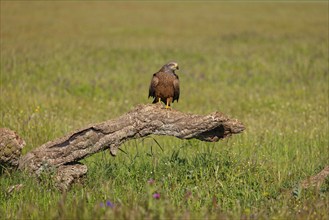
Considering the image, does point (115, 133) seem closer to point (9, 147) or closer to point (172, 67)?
point (9, 147)

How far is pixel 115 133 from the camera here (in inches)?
258

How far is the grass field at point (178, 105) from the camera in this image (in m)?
5.56

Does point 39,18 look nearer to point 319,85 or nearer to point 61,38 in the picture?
point 61,38

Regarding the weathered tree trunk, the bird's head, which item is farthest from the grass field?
the bird's head

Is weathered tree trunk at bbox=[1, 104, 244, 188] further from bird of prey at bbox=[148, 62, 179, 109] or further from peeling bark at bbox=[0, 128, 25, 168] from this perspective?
bird of prey at bbox=[148, 62, 179, 109]

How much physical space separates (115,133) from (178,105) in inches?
285

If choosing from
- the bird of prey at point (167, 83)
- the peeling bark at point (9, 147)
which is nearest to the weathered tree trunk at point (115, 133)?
the peeling bark at point (9, 147)

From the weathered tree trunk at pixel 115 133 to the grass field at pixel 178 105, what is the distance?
27cm

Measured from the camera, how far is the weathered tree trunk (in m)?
6.47

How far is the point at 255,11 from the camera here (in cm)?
4553

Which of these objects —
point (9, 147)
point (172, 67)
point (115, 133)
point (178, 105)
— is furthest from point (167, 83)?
point (178, 105)

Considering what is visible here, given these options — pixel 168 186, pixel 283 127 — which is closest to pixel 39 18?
pixel 283 127

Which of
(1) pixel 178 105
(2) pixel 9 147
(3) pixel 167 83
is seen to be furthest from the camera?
(1) pixel 178 105

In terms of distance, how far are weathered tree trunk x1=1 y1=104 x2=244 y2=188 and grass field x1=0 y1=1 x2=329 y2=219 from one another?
266 mm
